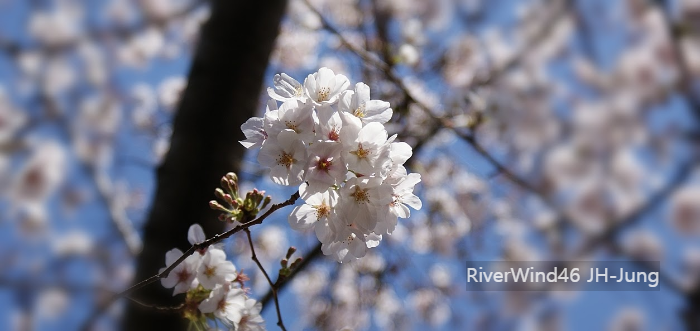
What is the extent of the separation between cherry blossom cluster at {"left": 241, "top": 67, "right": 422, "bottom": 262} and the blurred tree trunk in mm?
628

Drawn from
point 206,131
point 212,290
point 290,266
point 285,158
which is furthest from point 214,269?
point 206,131

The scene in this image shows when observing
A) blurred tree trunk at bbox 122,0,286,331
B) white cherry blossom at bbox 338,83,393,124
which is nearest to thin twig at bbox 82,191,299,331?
white cherry blossom at bbox 338,83,393,124

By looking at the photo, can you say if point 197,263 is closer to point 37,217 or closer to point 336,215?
point 336,215

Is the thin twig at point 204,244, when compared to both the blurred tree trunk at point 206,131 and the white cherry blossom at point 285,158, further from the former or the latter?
the blurred tree trunk at point 206,131

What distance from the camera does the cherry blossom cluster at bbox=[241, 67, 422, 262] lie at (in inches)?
25.5

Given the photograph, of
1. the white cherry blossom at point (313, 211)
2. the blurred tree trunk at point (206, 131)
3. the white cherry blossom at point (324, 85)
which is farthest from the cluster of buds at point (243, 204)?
the blurred tree trunk at point (206, 131)

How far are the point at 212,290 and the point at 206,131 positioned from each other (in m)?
0.67

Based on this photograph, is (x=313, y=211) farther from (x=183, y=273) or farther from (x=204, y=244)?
(x=183, y=273)

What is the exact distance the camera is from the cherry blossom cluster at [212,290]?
2.75 ft

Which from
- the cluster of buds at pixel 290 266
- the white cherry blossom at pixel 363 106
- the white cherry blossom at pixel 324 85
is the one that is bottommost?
the cluster of buds at pixel 290 266

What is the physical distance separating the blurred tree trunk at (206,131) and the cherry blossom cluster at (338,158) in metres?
0.63

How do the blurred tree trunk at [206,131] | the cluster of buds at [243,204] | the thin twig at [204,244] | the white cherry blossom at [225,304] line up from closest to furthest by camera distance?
the thin twig at [204,244] < the cluster of buds at [243,204] < the white cherry blossom at [225,304] < the blurred tree trunk at [206,131]

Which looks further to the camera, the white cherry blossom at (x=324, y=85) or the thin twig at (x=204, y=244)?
the white cherry blossom at (x=324, y=85)

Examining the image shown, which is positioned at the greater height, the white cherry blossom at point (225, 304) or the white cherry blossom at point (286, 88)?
the white cherry blossom at point (286, 88)
